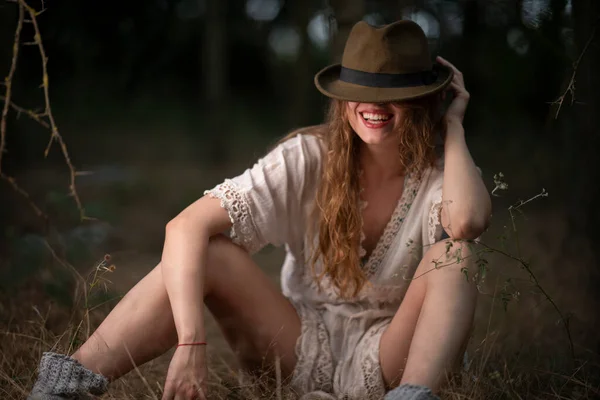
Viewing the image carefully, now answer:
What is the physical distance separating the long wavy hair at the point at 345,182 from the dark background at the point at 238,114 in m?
0.26

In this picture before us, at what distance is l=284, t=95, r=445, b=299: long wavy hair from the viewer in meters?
2.19

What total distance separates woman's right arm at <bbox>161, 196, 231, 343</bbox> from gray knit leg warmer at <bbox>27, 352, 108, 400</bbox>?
25cm

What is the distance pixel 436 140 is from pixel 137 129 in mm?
8709

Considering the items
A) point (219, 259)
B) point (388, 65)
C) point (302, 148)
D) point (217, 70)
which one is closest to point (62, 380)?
point (219, 259)

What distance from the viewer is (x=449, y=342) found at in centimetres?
190

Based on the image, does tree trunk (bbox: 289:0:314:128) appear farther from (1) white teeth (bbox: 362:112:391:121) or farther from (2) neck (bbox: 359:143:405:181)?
(1) white teeth (bbox: 362:112:391:121)

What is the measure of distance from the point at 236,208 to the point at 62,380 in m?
0.63

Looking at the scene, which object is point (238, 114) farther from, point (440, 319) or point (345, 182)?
point (440, 319)

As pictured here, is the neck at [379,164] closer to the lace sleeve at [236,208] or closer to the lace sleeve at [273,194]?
the lace sleeve at [273,194]

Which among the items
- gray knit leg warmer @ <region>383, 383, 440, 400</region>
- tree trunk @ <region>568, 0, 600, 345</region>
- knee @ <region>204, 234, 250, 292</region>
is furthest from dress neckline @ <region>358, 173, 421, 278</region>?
tree trunk @ <region>568, 0, 600, 345</region>

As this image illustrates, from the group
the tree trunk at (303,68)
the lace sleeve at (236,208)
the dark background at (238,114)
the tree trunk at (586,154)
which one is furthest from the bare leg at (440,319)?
the tree trunk at (303,68)

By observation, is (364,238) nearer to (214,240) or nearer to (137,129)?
(214,240)

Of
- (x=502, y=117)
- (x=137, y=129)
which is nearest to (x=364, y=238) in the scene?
(x=502, y=117)

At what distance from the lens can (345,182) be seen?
7.27 ft
